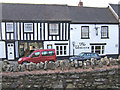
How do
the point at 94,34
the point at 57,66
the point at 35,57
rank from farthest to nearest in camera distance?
the point at 94,34
the point at 35,57
the point at 57,66

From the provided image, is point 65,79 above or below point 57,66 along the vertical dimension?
below

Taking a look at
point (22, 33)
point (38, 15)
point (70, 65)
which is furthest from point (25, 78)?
point (38, 15)

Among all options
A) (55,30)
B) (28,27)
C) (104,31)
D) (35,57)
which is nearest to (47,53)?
(35,57)

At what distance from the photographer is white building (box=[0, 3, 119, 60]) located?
14.0 metres

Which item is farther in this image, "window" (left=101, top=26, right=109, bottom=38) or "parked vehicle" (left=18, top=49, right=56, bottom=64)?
"window" (left=101, top=26, right=109, bottom=38)

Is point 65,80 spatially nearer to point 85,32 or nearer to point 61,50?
point 61,50

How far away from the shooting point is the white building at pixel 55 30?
14.0 metres

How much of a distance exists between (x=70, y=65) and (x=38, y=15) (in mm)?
11932

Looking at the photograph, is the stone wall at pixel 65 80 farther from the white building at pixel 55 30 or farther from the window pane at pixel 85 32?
the window pane at pixel 85 32

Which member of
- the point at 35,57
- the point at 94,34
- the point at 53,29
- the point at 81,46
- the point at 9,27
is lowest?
the point at 35,57

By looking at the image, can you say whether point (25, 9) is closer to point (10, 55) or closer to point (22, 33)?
point (22, 33)

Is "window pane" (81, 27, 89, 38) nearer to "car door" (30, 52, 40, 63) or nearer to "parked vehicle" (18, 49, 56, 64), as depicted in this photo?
"parked vehicle" (18, 49, 56, 64)

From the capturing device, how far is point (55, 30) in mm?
14688

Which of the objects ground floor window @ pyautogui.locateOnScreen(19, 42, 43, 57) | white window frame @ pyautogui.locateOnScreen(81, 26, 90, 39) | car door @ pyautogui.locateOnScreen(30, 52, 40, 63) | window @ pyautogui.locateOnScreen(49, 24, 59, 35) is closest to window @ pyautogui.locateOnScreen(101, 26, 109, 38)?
white window frame @ pyautogui.locateOnScreen(81, 26, 90, 39)
